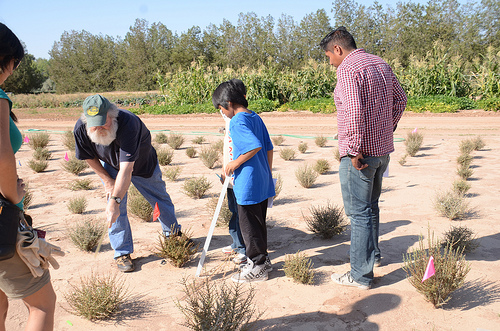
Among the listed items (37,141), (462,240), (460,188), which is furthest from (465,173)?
(37,141)

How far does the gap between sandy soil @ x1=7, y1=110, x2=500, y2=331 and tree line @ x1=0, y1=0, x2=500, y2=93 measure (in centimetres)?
3251

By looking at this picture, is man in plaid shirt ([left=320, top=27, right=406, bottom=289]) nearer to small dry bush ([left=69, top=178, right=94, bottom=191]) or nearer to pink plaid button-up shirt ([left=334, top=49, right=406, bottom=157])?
pink plaid button-up shirt ([left=334, top=49, right=406, bottom=157])

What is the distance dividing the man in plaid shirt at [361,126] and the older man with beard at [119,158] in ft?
5.97

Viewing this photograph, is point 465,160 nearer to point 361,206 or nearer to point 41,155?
point 361,206

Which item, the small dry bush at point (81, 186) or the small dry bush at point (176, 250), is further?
the small dry bush at point (81, 186)

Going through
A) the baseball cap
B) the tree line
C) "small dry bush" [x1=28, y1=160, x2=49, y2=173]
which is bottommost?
"small dry bush" [x1=28, y1=160, x2=49, y2=173]

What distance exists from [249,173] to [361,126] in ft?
3.43

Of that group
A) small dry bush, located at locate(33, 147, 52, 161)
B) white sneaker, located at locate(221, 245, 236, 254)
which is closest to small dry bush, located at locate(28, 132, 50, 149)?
small dry bush, located at locate(33, 147, 52, 161)

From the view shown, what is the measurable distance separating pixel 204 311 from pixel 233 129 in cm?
150

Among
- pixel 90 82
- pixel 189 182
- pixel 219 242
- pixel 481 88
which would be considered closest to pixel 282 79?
pixel 481 88

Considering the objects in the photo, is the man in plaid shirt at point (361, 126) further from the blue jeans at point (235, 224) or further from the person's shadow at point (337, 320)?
the blue jeans at point (235, 224)

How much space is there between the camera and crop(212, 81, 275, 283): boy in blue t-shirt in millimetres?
3264

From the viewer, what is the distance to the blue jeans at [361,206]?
3.13m

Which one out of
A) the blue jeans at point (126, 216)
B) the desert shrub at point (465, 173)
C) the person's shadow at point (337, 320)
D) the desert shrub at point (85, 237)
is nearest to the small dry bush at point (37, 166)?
the desert shrub at point (85, 237)
